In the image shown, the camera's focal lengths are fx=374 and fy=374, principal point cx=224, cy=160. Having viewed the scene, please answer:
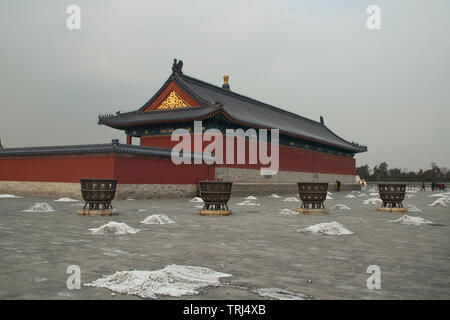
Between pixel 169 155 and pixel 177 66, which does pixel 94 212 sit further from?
pixel 177 66

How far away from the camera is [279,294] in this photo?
2893 mm

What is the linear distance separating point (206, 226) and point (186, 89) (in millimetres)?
15432

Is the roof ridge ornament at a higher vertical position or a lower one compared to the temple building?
higher

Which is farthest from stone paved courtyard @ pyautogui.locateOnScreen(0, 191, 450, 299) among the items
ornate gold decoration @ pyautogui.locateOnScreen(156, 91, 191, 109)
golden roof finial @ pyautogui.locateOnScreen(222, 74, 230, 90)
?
golden roof finial @ pyautogui.locateOnScreen(222, 74, 230, 90)

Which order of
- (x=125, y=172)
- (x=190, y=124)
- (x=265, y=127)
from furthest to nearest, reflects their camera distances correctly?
1. (x=265, y=127)
2. (x=190, y=124)
3. (x=125, y=172)

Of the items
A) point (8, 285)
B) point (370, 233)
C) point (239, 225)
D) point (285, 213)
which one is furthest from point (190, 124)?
point (8, 285)

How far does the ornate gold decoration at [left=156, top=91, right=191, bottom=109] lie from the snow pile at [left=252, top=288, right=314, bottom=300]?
19.0 metres

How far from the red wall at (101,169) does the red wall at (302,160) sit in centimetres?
290

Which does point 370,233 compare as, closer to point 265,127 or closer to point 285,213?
point 285,213

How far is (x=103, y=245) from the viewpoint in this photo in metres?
4.94

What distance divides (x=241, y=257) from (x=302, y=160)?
79.9 feet

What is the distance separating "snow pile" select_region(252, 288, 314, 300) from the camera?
281 cm

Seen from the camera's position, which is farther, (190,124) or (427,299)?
(190,124)

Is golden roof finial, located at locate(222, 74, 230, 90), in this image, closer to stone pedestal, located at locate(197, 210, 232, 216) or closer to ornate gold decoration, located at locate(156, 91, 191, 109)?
ornate gold decoration, located at locate(156, 91, 191, 109)
